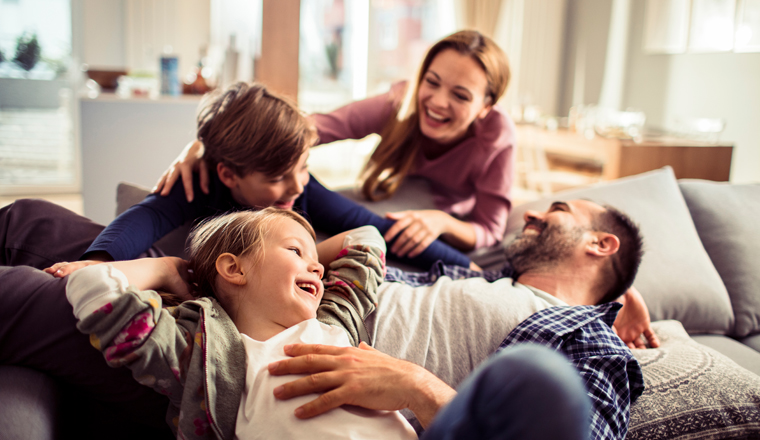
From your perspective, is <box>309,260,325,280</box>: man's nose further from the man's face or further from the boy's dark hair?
the man's face

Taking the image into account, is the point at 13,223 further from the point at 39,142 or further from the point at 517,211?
the point at 39,142

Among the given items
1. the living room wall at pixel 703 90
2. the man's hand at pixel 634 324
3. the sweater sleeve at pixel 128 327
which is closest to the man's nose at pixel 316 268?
the sweater sleeve at pixel 128 327

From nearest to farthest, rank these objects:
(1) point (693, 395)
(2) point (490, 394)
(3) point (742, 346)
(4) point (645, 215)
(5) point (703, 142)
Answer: (2) point (490, 394) < (1) point (693, 395) < (3) point (742, 346) < (4) point (645, 215) < (5) point (703, 142)

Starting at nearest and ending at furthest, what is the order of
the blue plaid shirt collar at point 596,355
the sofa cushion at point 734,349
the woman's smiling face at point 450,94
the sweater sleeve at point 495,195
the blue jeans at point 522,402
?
1. the blue jeans at point 522,402
2. the blue plaid shirt collar at point 596,355
3. the sofa cushion at point 734,349
4. the woman's smiling face at point 450,94
5. the sweater sleeve at point 495,195

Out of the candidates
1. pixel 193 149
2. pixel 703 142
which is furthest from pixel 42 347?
pixel 703 142

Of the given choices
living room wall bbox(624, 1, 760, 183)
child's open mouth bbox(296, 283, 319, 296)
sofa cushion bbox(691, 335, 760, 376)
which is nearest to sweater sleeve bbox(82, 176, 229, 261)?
child's open mouth bbox(296, 283, 319, 296)

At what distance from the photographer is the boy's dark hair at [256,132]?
1.31 m

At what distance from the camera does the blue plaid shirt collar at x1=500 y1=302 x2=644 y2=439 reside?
3.20 ft

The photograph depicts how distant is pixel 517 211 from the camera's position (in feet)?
6.37

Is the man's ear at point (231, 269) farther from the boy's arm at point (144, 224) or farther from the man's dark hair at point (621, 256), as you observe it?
the man's dark hair at point (621, 256)

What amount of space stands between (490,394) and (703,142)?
140 inches

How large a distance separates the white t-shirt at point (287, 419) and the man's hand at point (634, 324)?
0.80 meters

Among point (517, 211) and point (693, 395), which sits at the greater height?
point (517, 211)

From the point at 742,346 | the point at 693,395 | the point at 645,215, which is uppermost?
the point at 645,215
